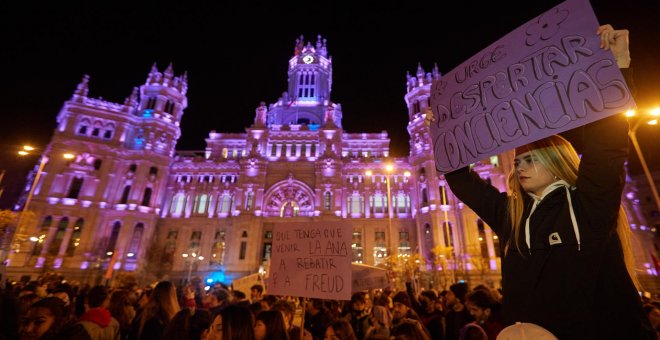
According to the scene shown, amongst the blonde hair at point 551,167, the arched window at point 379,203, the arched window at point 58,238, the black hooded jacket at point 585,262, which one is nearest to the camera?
the black hooded jacket at point 585,262

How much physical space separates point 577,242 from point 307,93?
60.1 meters

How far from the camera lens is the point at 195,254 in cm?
4278

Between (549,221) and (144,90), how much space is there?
185 ft

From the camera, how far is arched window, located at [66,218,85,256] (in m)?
37.4

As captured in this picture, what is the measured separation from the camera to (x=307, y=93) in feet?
196

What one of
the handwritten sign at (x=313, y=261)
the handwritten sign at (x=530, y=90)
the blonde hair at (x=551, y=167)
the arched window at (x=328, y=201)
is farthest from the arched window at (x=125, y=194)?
the blonde hair at (x=551, y=167)

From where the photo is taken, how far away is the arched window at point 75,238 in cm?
3741

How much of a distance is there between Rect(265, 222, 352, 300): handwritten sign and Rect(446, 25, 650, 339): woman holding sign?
3633 mm

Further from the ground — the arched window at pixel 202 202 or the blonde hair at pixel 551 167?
the arched window at pixel 202 202

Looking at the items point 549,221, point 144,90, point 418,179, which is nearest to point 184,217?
point 144,90

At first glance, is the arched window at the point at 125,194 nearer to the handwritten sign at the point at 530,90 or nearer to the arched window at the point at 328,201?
the arched window at the point at 328,201

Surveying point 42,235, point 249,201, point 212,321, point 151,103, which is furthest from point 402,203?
point 42,235

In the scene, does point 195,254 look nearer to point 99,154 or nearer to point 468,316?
point 99,154

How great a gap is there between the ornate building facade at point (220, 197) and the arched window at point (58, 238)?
0.44 feet
